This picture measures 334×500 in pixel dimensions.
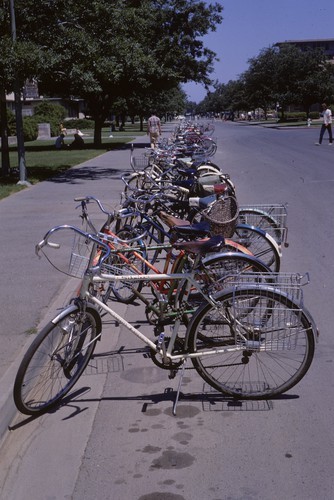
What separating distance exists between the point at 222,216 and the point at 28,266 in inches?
124

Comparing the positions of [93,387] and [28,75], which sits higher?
[28,75]

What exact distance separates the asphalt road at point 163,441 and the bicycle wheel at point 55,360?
0.13 metres

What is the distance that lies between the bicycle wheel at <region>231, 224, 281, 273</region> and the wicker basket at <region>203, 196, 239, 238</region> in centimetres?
50

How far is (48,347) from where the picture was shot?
4172 millimetres

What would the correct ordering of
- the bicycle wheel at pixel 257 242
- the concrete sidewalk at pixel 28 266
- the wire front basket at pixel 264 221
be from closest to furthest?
the concrete sidewalk at pixel 28 266 < the bicycle wheel at pixel 257 242 < the wire front basket at pixel 264 221

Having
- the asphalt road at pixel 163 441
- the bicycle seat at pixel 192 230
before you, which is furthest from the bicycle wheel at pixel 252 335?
the bicycle seat at pixel 192 230

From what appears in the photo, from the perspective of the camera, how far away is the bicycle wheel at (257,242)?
20.2ft

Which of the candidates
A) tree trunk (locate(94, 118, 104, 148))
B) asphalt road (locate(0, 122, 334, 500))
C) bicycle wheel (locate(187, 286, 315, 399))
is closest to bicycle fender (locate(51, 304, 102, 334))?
asphalt road (locate(0, 122, 334, 500))

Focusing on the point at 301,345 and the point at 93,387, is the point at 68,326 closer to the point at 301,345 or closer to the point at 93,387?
the point at 93,387

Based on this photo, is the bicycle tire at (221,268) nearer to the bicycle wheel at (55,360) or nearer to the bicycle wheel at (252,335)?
the bicycle wheel at (252,335)

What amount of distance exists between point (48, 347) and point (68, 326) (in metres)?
0.20

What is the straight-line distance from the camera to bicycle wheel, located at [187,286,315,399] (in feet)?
13.5

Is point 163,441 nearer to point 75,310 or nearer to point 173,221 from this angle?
point 75,310

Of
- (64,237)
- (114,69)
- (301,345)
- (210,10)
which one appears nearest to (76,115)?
(210,10)
